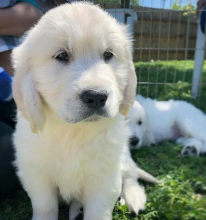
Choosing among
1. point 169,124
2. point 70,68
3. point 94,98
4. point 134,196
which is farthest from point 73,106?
point 169,124

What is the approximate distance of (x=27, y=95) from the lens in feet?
5.71

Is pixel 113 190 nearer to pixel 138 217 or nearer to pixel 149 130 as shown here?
pixel 138 217

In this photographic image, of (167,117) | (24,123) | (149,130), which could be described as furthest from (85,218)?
(167,117)

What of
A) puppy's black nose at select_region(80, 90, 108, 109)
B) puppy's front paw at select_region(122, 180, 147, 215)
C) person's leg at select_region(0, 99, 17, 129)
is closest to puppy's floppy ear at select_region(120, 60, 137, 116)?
puppy's black nose at select_region(80, 90, 108, 109)

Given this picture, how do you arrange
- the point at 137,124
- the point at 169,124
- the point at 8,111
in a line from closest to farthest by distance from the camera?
the point at 8,111 < the point at 137,124 < the point at 169,124

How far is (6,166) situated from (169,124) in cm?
260

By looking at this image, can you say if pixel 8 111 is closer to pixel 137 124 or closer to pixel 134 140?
pixel 134 140

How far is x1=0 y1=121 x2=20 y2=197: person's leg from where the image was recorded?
2.49 meters

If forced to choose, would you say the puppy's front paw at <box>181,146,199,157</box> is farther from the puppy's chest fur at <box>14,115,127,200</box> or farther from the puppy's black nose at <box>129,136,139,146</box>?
the puppy's chest fur at <box>14,115,127,200</box>

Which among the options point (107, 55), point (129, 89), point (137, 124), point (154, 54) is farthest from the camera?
point (154, 54)

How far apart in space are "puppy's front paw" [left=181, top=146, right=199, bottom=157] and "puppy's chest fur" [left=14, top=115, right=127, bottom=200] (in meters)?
1.69

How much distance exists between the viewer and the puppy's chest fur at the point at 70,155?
193 cm

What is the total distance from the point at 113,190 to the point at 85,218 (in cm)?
27

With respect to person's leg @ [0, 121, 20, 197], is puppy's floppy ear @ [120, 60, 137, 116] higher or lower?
higher
